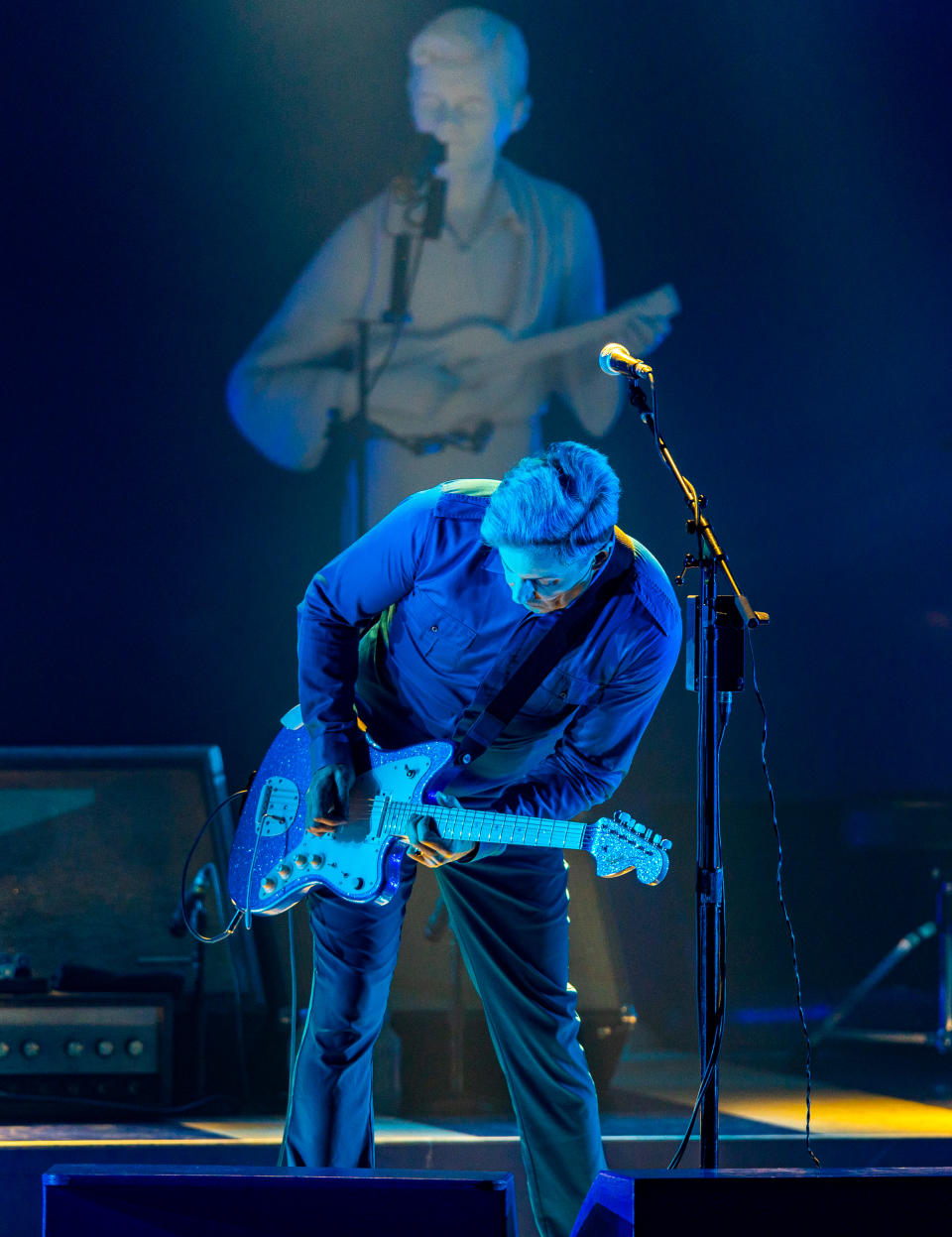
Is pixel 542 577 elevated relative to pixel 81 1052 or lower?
elevated

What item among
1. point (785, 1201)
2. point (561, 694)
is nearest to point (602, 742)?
point (561, 694)

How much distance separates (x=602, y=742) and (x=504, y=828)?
→ 0.29 m

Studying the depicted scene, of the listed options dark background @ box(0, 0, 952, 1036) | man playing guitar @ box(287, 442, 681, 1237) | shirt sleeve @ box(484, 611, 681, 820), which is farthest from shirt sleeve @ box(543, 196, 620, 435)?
shirt sleeve @ box(484, 611, 681, 820)

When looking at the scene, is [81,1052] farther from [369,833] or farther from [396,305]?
[396,305]

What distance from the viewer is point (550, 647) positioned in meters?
2.71

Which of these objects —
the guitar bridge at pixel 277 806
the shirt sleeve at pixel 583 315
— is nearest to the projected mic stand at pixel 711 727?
the guitar bridge at pixel 277 806

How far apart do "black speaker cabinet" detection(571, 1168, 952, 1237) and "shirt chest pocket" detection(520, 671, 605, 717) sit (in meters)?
1.31

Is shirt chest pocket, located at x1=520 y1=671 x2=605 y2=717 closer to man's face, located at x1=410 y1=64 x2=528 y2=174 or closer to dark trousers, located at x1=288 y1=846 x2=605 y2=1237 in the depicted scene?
dark trousers, located at x1=288 y1=846 x2=605 y2=1237

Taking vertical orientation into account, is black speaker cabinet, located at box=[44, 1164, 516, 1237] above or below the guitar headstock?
below

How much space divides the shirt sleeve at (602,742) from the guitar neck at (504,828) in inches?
1.1

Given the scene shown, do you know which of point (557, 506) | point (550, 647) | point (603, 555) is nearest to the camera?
point (557, 506)

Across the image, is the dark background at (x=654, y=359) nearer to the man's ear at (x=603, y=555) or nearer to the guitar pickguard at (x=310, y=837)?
the guitar pickguard at (x=310, y=837)

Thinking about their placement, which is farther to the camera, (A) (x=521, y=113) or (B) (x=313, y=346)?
(A) (x=521, y=113)

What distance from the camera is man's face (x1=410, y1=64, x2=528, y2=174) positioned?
471cm
